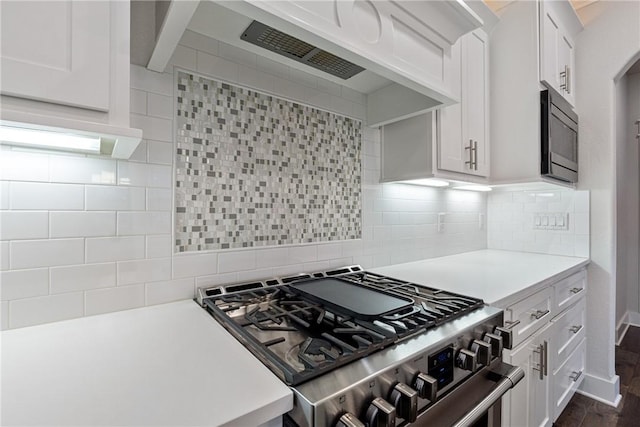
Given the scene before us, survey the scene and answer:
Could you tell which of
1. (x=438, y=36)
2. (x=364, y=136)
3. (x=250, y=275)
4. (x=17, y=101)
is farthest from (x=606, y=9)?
(x=17, y=101)

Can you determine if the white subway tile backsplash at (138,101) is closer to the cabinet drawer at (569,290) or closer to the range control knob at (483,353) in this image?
the range control knob at (483,353)

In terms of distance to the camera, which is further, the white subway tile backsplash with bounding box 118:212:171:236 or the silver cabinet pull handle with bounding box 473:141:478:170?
the silver cabinet pull handle with bounding box 473:141:478:170

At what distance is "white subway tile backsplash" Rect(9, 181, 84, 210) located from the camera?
0.83 meters

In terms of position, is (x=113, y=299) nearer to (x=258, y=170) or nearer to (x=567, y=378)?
(x=258, y=170)

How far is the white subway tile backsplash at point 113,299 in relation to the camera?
94 centimetres

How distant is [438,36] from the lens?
124cm

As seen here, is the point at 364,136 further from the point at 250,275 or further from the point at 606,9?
the point at 606,9

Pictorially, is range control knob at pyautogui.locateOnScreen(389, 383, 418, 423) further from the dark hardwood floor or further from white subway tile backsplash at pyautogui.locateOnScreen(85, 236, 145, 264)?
the dark hardwood floor

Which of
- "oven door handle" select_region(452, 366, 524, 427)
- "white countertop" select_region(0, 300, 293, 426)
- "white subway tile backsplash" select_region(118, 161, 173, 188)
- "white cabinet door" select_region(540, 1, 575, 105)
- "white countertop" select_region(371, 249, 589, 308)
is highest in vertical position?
"white cabinet door" select_region(540, 1, 575, 105)

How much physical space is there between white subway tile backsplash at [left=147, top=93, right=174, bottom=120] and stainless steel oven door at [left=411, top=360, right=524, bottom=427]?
46.4 inches

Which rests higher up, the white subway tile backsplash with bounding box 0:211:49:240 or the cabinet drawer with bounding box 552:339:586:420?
the white subway tile backsplash with bounding box 0:211:49:240

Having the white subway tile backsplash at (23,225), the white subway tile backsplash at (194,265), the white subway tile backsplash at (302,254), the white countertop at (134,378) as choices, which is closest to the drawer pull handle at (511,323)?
the white subway tile backsplash at (302,254)

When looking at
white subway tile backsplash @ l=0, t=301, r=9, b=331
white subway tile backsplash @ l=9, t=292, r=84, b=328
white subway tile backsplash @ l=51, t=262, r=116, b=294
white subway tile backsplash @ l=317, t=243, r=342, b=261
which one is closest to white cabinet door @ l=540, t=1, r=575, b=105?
white subway tile backsplash @ l=317, t=243, r=342, b=261

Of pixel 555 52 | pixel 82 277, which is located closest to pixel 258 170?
pixel 82 277
